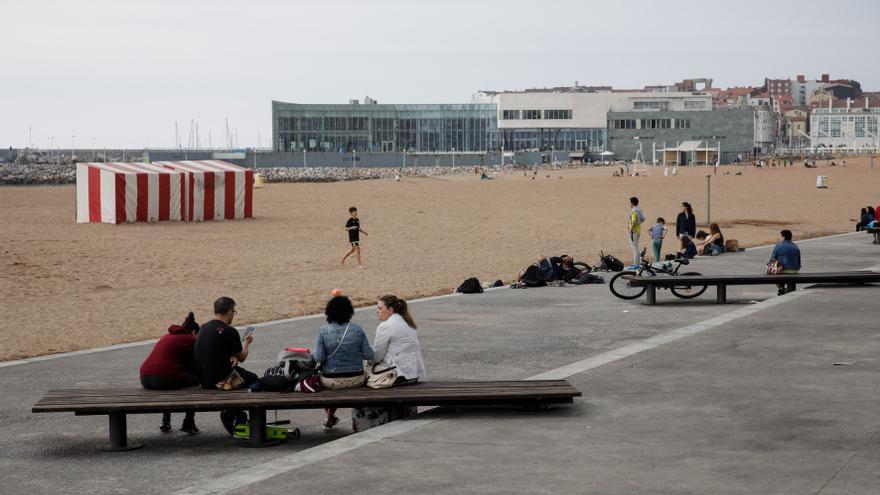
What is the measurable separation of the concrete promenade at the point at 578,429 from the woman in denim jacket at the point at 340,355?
1.51ft

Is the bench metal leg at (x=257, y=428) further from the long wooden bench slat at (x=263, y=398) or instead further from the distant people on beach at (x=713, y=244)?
the distant people on beach at (x=713, y=244)

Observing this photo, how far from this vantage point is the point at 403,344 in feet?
33.7

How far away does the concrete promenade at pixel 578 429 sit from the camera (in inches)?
298

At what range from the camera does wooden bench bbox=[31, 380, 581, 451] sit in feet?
30.6

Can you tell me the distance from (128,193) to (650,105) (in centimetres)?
11292

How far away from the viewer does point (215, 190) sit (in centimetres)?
4500

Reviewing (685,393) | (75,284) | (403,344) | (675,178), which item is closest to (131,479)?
(403,344)

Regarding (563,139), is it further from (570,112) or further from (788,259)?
(788,259)

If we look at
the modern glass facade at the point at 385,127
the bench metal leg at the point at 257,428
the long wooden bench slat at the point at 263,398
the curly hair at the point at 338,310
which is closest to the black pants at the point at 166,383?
the long wooden bench slat at the point at 263,398

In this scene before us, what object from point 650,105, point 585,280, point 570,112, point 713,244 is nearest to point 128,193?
point 713,244

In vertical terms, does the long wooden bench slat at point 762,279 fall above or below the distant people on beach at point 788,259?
below

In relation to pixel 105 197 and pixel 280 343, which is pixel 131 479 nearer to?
pixel 280 343

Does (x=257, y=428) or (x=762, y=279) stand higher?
(x=762, y=279)

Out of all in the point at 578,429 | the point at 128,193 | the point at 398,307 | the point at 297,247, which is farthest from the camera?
the point at 128,193
